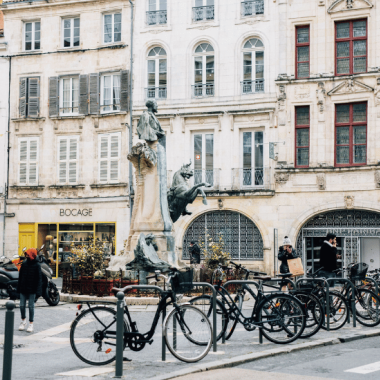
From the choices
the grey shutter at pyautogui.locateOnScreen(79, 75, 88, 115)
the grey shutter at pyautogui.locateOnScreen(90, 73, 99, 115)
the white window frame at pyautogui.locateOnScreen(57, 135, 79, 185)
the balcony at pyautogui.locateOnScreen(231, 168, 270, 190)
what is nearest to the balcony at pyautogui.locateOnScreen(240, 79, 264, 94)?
the balcony at pyautogui.locateOnScreen(231, 168, 270, 190)

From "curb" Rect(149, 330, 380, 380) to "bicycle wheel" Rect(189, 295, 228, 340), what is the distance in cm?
79

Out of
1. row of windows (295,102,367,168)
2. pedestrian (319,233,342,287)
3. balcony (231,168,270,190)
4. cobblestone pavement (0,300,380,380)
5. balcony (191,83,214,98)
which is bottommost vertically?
cobblestone pavement (0,300,380,380)

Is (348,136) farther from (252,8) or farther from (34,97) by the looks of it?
(34,97)

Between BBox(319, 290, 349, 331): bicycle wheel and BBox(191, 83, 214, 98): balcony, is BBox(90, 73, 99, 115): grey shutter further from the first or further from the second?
BBox(319, 290, 349, 331): bicycle wheel

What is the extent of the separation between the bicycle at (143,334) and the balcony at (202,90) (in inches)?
816

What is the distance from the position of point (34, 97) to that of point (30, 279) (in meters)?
20.5

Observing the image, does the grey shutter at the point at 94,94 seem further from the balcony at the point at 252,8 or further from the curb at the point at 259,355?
the curb at the point at 259,355

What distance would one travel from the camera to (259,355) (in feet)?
28.6

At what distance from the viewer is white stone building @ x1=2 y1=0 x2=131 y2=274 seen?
29.8 meters

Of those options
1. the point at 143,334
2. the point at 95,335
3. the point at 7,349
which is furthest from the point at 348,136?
the point at 7,349

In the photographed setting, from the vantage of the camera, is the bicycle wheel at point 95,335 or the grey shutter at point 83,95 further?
the grey shutter at point 83,95

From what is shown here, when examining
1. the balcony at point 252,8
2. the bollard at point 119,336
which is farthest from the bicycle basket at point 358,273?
the balcony at point 252,8

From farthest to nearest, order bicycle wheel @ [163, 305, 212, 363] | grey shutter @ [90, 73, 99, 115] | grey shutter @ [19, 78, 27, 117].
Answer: grey shutter @ [19, 78, 27, 117]
grey shutter @ [90, 73, 99, 115]
bicycle wheel @ [163, 305, 212, 363]

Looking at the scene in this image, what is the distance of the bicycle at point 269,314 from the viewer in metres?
9.55
